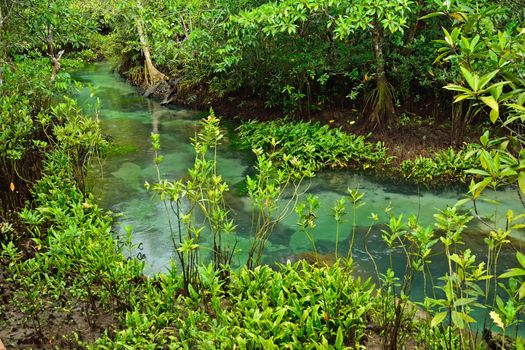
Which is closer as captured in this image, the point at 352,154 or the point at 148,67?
the point at 352,154

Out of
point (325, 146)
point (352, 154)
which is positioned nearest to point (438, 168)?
point (352, 154)

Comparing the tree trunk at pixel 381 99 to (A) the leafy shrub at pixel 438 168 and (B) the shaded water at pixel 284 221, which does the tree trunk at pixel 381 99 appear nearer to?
(A) the leafy shrub at pixel 438 168

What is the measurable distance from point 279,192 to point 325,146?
13.2 feet

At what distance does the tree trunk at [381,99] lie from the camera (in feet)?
28.3

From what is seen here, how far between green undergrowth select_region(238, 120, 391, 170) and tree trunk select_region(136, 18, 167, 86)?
7231mm

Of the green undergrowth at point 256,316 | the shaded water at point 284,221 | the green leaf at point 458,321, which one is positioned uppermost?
the green leaf at point 458,321

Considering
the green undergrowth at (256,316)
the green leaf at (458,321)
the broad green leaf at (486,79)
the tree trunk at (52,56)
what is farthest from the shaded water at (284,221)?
the broad green leaf at (486,79)

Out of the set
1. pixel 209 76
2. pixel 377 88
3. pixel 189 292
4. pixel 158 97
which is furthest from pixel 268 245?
pixel 158 97

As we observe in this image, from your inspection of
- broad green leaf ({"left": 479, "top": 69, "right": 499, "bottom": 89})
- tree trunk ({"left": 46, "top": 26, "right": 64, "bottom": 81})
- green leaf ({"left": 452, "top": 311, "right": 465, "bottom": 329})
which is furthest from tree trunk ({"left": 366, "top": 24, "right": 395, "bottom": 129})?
green leaf ({"left": 452, "top": 311, "right": 465, "bottom": 329})

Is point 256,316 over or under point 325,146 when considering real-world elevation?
under

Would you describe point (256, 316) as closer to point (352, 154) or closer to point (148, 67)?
point (352, 154)

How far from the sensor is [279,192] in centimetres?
465

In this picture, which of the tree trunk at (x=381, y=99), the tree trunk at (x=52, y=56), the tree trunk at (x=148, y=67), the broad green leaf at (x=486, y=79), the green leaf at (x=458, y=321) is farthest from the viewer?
the tree trunk at (x=148, y=67)

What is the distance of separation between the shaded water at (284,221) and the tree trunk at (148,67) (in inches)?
198
